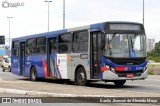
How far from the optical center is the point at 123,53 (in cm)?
1978

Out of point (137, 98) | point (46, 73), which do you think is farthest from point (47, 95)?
point (46, 73)

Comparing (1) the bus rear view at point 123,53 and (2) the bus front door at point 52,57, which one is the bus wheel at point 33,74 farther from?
(1) the bus rear view at point 123,53

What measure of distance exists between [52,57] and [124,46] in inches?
239

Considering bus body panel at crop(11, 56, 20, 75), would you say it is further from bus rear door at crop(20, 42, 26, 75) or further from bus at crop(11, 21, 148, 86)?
bus at crop(11, 21, 148, 86)

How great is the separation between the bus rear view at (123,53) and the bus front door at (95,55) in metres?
0.47

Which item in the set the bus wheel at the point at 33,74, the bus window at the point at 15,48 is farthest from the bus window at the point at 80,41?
the bus window at the point at 15,48

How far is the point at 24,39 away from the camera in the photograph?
1126 inches

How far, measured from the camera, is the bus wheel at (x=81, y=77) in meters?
21.1

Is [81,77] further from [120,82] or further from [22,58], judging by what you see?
[22,58]

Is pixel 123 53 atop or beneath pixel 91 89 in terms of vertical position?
atop

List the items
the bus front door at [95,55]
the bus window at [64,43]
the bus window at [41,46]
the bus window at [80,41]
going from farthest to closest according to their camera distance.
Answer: the bus window at [41,46] → the bus window at [64,43] → the bus window at [80,41] → the bus front door at [95,55]

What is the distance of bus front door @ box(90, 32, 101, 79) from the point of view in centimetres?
2003

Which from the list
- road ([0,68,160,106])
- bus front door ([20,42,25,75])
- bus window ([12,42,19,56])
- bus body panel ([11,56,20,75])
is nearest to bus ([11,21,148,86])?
road ([0,68,160,106])

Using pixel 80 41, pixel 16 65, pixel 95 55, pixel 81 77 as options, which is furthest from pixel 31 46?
pixel 95 55
